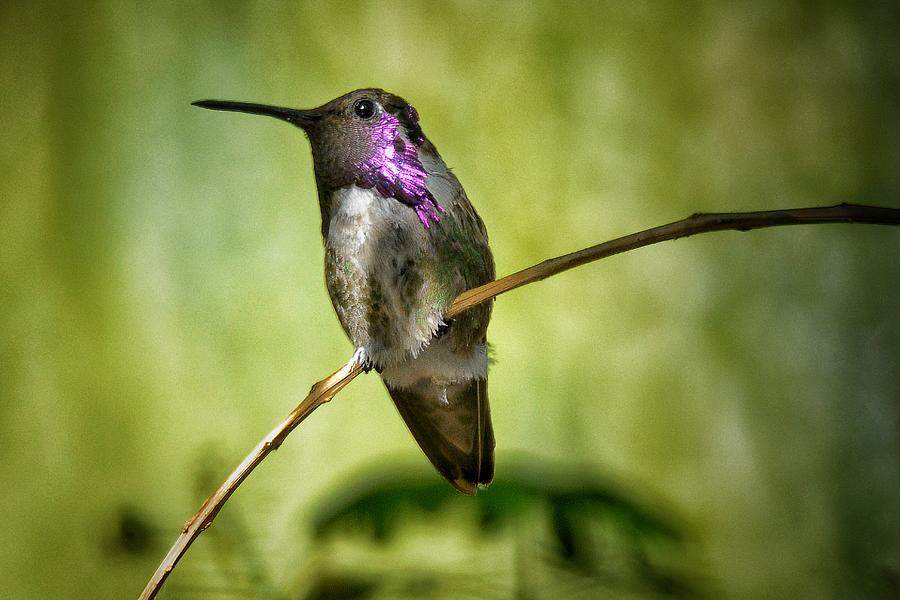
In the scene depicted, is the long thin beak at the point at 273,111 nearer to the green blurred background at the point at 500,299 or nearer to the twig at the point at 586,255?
the twig at the point at 586,255

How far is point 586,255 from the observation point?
62 cm

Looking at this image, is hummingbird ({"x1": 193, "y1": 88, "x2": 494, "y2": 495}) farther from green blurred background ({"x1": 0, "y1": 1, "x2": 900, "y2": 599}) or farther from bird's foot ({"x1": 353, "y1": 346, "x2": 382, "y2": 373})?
green blurred background ({"x1": 0, "y1": 1, "x2": 900, "y2": 599})

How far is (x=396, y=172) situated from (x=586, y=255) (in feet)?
1.12

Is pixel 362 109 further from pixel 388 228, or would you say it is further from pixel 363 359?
pixel 363 359

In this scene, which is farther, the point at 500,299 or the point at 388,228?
the point at 500,299

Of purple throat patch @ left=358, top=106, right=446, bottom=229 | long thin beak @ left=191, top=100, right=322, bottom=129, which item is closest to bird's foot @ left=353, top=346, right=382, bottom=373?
purple throat patch @ left=358, top=106, right=446, bottom=229

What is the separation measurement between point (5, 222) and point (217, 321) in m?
0.46

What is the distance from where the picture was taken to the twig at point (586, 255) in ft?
1.79

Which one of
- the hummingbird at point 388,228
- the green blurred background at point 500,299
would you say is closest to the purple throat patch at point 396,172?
the hummingbird at point 388,228

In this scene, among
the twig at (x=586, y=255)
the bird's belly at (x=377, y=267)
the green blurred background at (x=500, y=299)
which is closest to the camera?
the twig at (x=586, y=255)

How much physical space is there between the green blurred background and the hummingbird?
62cm

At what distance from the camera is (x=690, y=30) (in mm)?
1563

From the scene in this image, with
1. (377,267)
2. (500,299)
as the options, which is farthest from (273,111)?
(500,299)

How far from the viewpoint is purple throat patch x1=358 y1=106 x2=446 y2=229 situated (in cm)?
88
